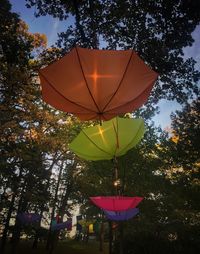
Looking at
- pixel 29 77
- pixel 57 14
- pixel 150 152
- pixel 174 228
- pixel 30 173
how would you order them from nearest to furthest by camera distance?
pixel 57 14 → pixel 29 77 → pixel 150 152 → pixel 174 228 → pixel 30 173

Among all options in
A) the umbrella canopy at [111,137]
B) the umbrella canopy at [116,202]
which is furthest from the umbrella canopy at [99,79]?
the umbrella canopy at [116,202]

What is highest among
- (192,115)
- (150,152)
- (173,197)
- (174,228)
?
(192,115)

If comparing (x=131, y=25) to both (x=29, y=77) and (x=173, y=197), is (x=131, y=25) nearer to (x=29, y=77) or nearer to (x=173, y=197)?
(x=29, y=77)

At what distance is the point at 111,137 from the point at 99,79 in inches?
113

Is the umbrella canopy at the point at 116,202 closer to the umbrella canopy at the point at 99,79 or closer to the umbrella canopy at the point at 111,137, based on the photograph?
the umbrella canopy at the point at 111,137

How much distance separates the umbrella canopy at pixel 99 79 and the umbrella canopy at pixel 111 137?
2182 mm

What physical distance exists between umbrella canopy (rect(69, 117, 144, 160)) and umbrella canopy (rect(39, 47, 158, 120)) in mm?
2182

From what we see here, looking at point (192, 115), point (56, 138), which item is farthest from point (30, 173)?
point (192, 115)

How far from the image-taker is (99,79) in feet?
18.2

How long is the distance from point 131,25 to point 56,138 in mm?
10835

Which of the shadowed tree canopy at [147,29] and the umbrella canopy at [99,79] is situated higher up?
the shadowed tree canopy at [147,29]

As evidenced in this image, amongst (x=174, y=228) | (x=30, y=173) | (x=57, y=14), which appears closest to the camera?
(x=57, y=14)

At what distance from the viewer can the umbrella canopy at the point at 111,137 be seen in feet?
26.8

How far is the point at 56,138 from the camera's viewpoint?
18.5 meters
